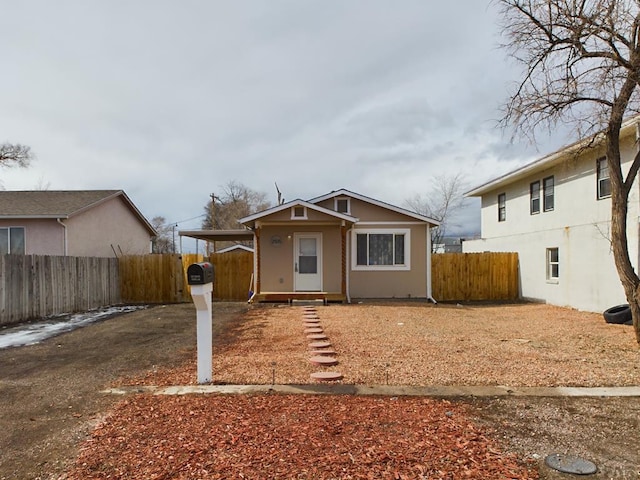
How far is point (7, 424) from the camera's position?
3.86 metres

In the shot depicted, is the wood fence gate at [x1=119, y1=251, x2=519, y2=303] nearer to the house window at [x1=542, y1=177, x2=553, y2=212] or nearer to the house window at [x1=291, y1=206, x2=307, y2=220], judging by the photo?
the house window at [x1=542, y1=177, x2=553, y2=212]

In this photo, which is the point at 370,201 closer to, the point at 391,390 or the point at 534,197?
the point at 534,197

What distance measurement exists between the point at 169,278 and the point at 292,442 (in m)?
13.9

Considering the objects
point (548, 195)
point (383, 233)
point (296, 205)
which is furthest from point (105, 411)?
point (548, 195)

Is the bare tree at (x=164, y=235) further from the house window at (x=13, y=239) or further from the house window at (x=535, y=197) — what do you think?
the house window at (x=535, y=197)

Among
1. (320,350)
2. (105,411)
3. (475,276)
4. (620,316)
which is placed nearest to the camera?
(105,411)

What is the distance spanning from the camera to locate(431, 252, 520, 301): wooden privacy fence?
52.3 ft

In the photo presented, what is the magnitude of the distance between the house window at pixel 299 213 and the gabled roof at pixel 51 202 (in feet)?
25.5

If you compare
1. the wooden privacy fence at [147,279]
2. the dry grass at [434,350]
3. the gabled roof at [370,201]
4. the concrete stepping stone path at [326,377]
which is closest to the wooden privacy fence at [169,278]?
the wooden privacy fence at [147,279]

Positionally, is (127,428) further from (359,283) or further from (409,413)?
(359,283)

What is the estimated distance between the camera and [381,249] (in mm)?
14844

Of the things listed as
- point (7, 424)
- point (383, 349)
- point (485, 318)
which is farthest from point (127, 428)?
point (485, 318)

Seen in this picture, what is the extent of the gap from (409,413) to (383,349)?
288cm

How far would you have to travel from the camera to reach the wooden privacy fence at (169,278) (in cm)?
1603
